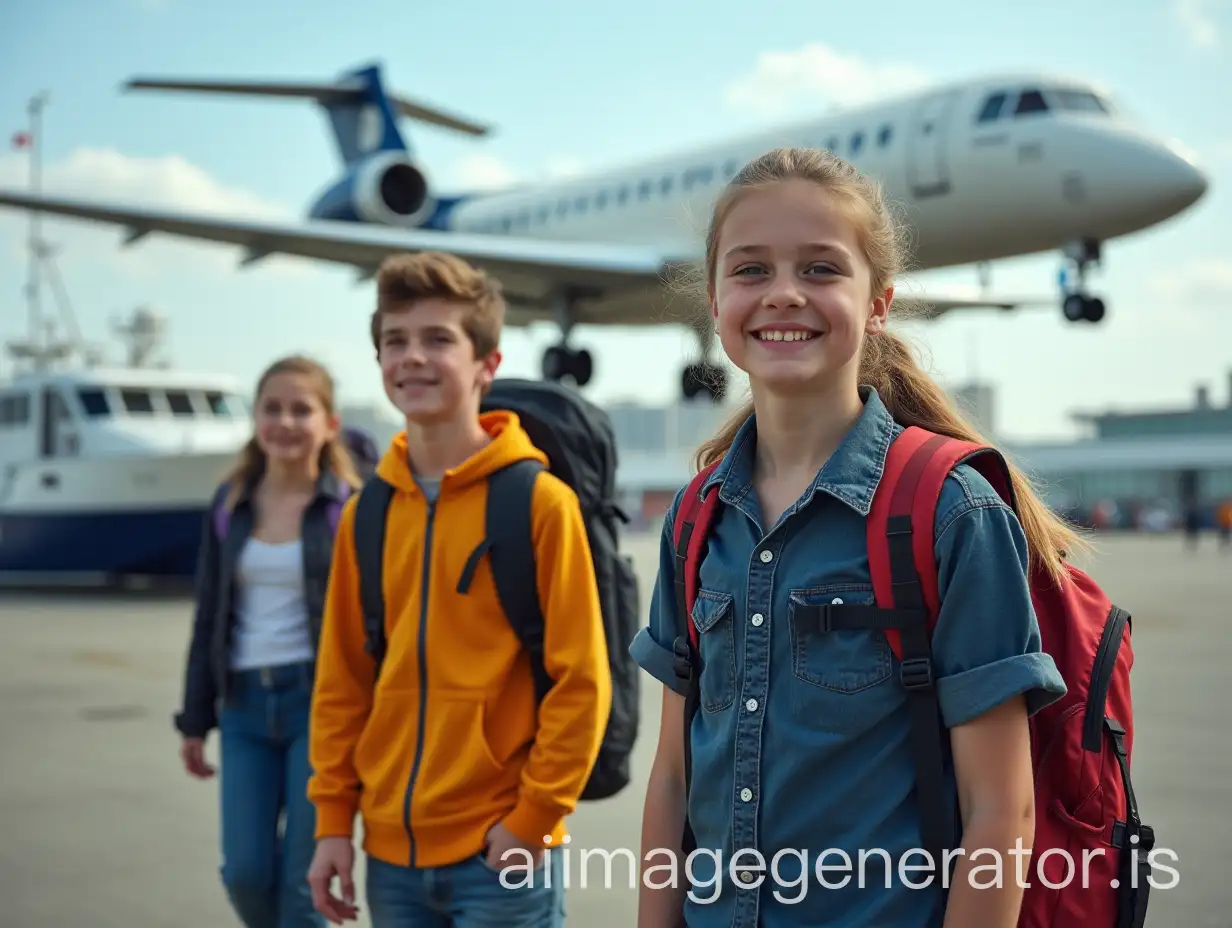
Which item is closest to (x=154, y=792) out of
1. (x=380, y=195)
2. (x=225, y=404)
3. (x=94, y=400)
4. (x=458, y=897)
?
(x=458, y=897)

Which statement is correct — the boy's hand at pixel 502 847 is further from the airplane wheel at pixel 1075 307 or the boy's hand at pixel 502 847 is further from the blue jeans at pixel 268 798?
the airplane wheel at pixel 1075 307

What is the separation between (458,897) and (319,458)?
160 centimetres

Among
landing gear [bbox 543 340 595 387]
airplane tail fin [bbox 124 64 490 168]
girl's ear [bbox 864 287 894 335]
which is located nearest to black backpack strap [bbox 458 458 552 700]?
girl's ear [bbox 864 287 894 335]

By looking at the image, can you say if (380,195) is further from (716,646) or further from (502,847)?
(716,646)

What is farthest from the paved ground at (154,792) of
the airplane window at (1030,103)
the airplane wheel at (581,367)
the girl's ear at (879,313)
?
the airplane wheel at (581,367)

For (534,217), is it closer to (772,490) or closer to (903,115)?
(903,115)

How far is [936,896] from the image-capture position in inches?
57.8

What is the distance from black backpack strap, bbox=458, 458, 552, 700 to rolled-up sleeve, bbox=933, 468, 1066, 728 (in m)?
1.04

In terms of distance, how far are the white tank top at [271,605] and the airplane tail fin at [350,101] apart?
25852 millimetres

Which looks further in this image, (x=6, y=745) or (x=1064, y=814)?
(x=6, y=745)

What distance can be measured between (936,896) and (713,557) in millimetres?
487

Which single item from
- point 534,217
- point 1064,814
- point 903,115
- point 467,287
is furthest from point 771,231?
point 534,217

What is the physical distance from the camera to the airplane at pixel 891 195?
48.6 ft

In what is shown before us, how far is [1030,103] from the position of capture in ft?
49.4
